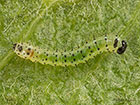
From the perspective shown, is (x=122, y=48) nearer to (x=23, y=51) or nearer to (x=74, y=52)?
(x=74, y=52)

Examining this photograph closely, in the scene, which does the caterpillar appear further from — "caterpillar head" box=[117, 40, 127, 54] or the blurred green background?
the blurred green background

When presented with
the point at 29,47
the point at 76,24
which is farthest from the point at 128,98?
the point at 29,47

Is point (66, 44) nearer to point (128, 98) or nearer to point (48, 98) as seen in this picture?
point (48, 98)

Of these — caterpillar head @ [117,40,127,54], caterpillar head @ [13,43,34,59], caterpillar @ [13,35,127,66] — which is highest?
caterpillar head @ [13,43,34,59]

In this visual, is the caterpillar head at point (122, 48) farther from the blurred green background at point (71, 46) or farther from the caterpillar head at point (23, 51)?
the caterpillar head at point (23, 51)

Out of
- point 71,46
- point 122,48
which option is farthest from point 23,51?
point 122,48

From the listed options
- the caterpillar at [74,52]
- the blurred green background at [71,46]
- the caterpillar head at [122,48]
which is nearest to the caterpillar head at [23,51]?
the caterpillar at [74,52]

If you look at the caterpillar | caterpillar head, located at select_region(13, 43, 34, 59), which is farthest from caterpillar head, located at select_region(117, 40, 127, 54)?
caterpillar head, located at select_region(13, 43, 34, 59)
